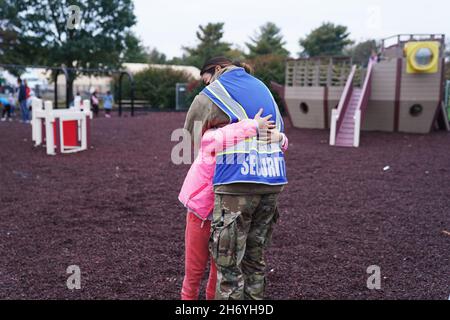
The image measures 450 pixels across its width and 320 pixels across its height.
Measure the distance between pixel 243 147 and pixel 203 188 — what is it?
387 millimetres

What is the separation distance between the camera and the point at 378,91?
16016 mm

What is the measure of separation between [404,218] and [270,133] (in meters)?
3.68

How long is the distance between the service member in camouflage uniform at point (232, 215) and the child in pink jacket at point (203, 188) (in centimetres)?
8

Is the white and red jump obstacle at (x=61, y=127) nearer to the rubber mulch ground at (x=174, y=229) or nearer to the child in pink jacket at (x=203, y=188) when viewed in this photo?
the rubber mulch ground at (x=174, y=229)

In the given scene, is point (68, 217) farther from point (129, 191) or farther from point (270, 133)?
point (270, 133)

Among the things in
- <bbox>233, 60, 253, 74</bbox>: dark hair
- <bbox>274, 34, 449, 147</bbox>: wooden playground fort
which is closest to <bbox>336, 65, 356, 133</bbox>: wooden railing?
<bbox>274, 34, 449, 147</bbox>: wooden playground fort

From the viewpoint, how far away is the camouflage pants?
8.14 feet

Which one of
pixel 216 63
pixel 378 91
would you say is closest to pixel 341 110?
pixel 378 91

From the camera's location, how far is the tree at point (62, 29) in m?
34.0

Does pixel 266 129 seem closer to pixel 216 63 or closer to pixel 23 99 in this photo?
pixel 216 63

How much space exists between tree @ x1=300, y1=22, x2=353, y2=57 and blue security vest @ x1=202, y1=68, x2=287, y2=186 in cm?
4782

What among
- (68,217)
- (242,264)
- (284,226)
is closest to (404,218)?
(284,226)

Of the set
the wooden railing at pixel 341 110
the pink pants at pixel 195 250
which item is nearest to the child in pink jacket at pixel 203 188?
the pink pants at pixel 195 250

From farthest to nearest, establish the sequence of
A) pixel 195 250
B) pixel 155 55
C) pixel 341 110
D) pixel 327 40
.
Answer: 1. pixel 155 55
2. pixel 327 40
3. pixel 341 110
4. pixel 195 250
